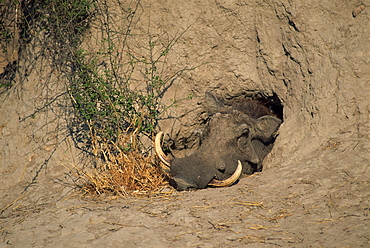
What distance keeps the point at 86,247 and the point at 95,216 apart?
528 millimetres

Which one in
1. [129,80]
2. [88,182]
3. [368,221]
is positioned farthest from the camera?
[129,80]

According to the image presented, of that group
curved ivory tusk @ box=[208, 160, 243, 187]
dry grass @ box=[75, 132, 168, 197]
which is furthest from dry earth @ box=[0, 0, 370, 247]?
dry grass @ box=[75, 132, 168, 197]

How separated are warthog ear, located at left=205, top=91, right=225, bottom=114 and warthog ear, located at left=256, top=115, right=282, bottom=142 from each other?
53cm

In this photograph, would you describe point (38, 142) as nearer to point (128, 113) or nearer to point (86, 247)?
point (128, 113)

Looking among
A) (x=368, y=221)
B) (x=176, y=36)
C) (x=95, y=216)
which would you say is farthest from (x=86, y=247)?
(x=176, y=36)

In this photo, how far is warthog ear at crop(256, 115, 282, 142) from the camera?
4.71 metres

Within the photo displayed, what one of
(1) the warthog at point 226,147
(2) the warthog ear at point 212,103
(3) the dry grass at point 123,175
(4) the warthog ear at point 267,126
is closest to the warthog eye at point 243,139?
(1) the warthog at point 226,147

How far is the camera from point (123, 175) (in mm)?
4051

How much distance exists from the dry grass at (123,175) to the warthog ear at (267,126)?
4.52ft

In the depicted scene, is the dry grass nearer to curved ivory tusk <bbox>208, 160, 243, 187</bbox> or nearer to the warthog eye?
curved ivory tusk <bbox>208, 160, 243, 187</bbox>

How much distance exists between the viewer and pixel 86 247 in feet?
8.78

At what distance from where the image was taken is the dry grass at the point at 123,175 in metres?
3.97

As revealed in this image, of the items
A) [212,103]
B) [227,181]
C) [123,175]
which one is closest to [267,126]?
[212,103]

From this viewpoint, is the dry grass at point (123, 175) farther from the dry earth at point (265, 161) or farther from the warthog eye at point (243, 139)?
the warthog eye at point (243, 139)
